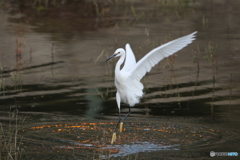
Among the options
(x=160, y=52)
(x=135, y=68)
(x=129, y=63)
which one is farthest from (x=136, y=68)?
(x=129, y=63)

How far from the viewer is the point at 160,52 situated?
25.6ft

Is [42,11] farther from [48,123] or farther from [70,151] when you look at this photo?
[70,151]

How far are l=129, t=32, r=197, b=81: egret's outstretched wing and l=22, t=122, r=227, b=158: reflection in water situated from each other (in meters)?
0.77

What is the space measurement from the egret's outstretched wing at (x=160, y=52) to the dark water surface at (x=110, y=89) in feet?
2.51

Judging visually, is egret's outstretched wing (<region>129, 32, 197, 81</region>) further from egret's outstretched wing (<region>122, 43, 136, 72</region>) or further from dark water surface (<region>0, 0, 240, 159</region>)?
dark water surface (<region>0, 0, 240, 159</region>)

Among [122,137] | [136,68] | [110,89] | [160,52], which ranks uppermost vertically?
[160,52]

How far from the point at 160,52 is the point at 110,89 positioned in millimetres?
2619

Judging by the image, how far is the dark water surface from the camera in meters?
7.02

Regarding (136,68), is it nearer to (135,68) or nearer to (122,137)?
(135,68)

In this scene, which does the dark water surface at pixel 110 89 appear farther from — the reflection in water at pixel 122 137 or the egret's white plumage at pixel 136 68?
the egret's white plumage at pixel 136 68

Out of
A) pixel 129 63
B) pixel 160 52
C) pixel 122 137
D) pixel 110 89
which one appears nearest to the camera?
pixel 122 137

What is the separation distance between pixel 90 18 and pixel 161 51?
1130cm

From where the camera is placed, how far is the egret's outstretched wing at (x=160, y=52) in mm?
7617

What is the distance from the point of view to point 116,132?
25.2 ft
